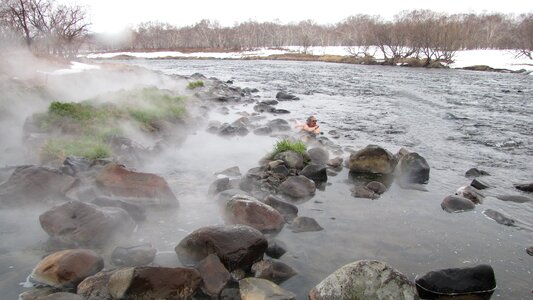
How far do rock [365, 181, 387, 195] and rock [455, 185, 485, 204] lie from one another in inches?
64.4

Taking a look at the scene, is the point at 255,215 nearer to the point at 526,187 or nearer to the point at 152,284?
the point at 152,284

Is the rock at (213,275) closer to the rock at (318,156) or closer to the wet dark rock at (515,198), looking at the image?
the rock at (318,156)

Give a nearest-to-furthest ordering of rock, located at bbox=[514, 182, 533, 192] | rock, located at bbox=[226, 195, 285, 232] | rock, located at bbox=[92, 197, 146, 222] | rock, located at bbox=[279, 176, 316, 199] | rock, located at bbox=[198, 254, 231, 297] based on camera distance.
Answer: rock, located at bbox=[198, 254, 231, 297]
rock, located at bbox=[226, 195, 285, 232]
rock, located at bbox=[92, 197, 146, 222]
rock, located at bbox=[279, 176, 316, 199]
rock, located at bbox=[514, 182, 533, 192]

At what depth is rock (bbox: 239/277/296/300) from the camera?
516 cm

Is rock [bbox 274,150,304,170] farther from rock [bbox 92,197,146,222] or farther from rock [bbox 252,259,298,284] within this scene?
rock [bbox 252,259,298,284]

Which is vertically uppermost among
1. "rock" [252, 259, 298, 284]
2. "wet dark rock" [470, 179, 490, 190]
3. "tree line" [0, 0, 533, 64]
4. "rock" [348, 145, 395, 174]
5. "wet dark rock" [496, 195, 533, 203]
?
"tree line" [0, 0, 533, 64]

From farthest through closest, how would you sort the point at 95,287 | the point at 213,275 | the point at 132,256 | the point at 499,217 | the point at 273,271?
the point at 499,217
the point at 132,256
the point at 273,271
the point at 213,275
the point at 95,287

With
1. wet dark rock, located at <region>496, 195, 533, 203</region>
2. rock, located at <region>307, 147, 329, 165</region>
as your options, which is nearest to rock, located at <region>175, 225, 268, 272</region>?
rock, located at <region>307, 147, 329, 165</region>

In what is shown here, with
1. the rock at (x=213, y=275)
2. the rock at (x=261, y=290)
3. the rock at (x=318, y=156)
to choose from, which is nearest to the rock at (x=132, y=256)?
the rock at (x=213, y=275)

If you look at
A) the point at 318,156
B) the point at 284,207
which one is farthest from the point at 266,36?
the point at 284,207

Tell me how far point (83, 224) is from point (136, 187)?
178cm

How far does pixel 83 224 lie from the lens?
674 centimetres

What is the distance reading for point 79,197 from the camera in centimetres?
828

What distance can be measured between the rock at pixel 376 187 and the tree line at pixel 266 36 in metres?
25.5
